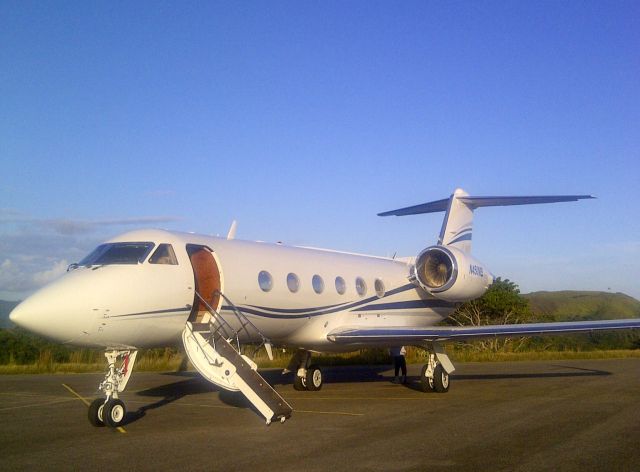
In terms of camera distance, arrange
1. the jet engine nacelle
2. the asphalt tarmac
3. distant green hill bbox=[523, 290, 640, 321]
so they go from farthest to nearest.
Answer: distant green hill bbox=[523, 290, 640, 321] → the jet engine nacelle → the asphalt tarmac

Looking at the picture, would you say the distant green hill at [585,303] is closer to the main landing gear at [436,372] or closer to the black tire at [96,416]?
the main landing gear at [436,372]

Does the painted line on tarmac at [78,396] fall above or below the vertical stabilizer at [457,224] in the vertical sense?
below

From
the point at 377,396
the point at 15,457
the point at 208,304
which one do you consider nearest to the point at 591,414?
A: the point at 377,396

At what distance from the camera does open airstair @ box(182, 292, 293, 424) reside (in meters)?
11.3

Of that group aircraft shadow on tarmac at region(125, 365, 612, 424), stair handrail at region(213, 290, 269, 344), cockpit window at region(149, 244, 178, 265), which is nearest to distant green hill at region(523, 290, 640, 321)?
aircraft shadow on tarmac at region(125, 365, 612, 424)

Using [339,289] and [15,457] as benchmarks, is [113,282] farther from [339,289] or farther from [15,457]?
[339,289]

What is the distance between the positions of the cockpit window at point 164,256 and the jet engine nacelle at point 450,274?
27.9ft

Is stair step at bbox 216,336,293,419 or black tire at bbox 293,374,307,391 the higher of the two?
stair step at bbox 216,336,293,419

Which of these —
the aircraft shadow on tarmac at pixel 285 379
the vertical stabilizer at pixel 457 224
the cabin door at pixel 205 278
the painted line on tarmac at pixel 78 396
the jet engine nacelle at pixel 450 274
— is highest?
the vertical stabilizer at pixel 457 224

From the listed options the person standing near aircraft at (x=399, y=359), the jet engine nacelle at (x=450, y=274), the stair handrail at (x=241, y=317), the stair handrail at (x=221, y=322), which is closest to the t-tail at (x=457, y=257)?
the jet engine nacelle at (x=450, y=274)

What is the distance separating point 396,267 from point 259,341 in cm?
647

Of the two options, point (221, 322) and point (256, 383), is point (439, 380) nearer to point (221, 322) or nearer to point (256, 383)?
point (221, 322)

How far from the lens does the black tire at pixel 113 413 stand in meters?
11.0

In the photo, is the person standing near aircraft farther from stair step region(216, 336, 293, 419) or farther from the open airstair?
stair step region(216, 336, 293, 419)
